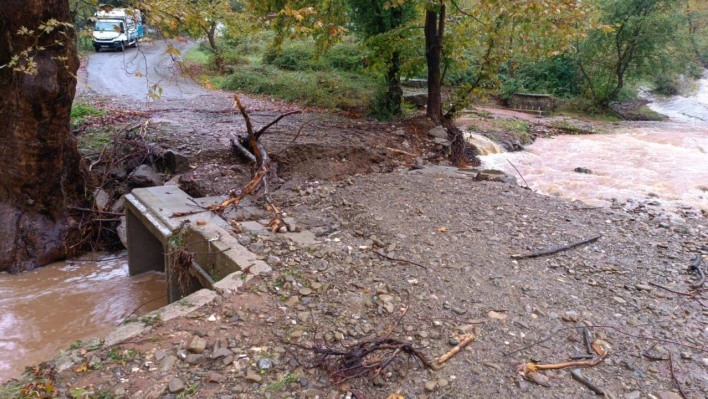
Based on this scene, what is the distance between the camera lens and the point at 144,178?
7.76 metres

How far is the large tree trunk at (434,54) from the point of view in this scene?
11086mm

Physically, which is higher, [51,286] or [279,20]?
[279,20]

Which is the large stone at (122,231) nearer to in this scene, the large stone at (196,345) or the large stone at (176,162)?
the large stone at (176,162)

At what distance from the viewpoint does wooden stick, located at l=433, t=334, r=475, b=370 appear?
127 inches

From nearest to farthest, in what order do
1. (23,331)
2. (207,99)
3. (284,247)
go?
(284,247)
(23,331)
(207,99)

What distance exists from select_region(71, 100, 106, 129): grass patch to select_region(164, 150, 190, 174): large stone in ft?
8.97

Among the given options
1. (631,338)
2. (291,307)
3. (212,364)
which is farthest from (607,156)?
(212,364)

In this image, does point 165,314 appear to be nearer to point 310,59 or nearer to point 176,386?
point 176,386

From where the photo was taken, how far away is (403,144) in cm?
1045

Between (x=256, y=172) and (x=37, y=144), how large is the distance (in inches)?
120

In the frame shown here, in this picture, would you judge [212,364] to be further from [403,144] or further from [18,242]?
[403,144]

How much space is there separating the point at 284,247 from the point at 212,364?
1814mm

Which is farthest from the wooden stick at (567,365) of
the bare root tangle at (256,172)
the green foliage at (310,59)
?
the green foliage at (310,59)

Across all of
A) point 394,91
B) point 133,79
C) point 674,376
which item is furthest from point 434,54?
point 133,79
